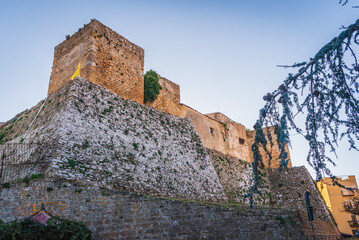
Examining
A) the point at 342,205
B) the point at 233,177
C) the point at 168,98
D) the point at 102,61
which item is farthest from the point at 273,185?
the point at 342,205

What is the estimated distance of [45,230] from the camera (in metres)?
7.42

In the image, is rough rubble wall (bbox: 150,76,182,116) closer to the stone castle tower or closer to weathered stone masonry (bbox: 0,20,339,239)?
weathered stone masonry (bbox: 0,20,339,239)

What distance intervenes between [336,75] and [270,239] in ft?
15.5

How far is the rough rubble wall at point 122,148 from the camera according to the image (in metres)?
10.1

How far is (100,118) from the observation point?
481 inches

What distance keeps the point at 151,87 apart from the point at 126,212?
10839 mm

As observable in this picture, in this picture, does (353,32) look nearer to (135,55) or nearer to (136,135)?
(136,135)

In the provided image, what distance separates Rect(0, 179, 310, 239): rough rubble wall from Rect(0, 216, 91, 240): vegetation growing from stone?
363 mm

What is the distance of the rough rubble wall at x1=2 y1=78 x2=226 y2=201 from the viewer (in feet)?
33.3

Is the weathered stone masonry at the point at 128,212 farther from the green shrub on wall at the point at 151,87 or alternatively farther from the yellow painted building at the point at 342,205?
the yellow painted building at the point at 342,205

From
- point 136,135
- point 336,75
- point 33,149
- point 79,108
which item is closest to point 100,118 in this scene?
point 79,108

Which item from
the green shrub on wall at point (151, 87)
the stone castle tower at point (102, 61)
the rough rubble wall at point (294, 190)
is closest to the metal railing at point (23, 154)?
the stone castle tower at point (102, 61)

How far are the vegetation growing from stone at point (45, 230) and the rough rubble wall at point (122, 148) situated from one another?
1.66 m

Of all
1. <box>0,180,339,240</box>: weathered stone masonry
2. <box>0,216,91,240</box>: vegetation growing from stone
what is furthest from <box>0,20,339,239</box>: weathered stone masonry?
<box>0,216,91,240</box>: vegetation growing from stone
